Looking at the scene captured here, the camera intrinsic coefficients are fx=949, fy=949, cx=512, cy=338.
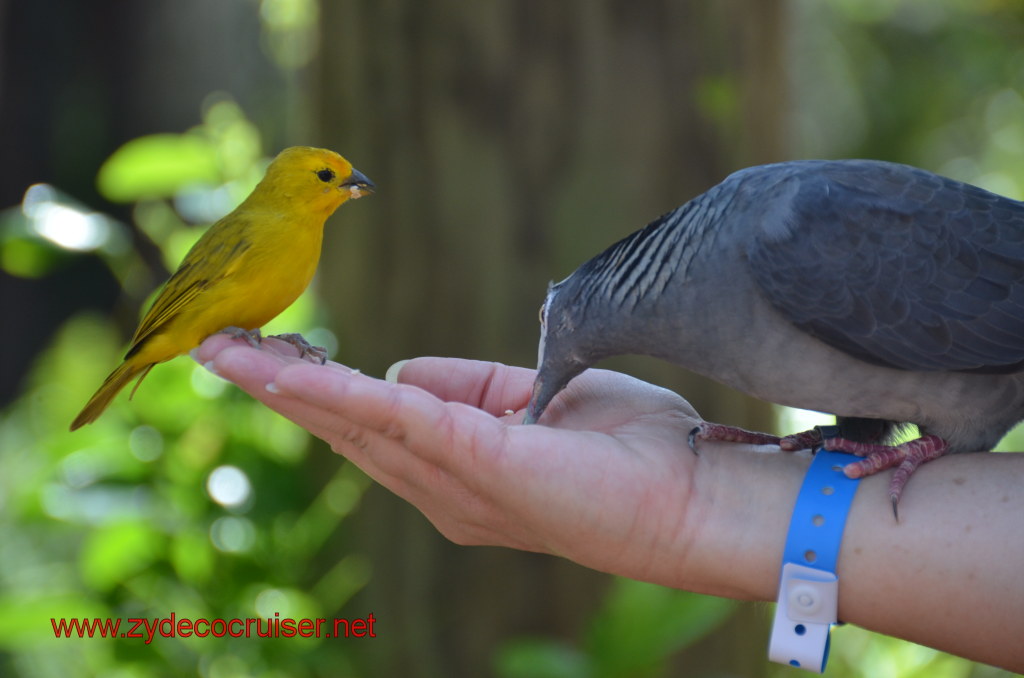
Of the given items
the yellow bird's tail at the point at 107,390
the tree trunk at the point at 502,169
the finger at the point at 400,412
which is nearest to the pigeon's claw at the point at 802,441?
the finger at the point at 400,412

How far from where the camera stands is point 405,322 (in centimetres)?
391

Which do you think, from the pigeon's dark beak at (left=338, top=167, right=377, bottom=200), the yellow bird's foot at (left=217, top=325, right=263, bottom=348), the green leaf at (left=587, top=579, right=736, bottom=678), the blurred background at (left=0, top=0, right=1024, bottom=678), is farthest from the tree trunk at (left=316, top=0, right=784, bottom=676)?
the yellow bird's foot at (left=217, top=325, right=263, bottom=348)

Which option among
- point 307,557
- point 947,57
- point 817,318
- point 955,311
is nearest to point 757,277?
point 817,318

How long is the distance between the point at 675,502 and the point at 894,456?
538mm

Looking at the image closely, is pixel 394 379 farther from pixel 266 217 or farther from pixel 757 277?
pixel 757 277

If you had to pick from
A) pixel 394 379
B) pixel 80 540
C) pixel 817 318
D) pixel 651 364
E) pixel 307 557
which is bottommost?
pixel 80 540

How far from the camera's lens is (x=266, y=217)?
259cm

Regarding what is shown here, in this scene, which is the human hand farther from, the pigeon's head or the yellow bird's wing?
the yellow bird's wing

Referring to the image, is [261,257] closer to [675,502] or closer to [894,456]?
[675,502]

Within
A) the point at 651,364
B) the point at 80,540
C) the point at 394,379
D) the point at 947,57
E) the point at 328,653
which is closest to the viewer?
the point at 394,379

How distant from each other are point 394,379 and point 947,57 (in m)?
10.3

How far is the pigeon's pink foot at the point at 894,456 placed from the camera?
2.18 meters

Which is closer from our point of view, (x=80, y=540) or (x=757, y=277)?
(x=757, y=277)

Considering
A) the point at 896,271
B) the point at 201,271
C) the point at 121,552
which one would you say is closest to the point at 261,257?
the point at 201,271
